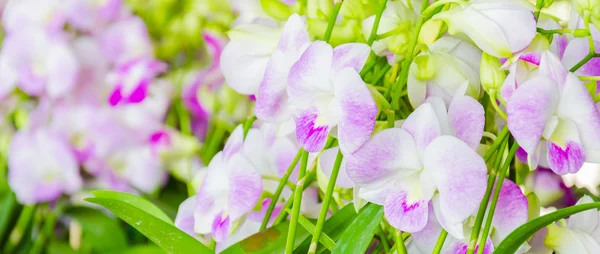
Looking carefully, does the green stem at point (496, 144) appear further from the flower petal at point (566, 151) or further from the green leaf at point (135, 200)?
the green leaf at point (135, 200)

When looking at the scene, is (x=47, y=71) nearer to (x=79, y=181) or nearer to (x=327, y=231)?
(x=79, y=181)

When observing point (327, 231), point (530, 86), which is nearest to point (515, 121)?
Answer: point (530, 86)

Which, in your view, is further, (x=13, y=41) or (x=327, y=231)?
(x=13, y=41)

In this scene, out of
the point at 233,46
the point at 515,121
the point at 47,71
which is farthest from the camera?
the point at 47,71

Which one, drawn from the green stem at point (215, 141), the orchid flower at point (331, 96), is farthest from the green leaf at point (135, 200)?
the green stem at point (215, 141)

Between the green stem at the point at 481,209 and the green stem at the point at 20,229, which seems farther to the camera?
the green stem at the point at 20,229

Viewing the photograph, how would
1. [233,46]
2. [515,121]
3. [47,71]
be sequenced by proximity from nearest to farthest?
[515,121], [233,46], [47,71]

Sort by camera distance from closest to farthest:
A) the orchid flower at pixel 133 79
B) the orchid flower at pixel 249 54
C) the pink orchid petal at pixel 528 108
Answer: the pink orchid petal at pixel 528 108, the orchid flower at pixel 249 54, the orchid flower at pixel 133 79

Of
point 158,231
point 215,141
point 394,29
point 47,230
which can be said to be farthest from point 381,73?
point 47,230
